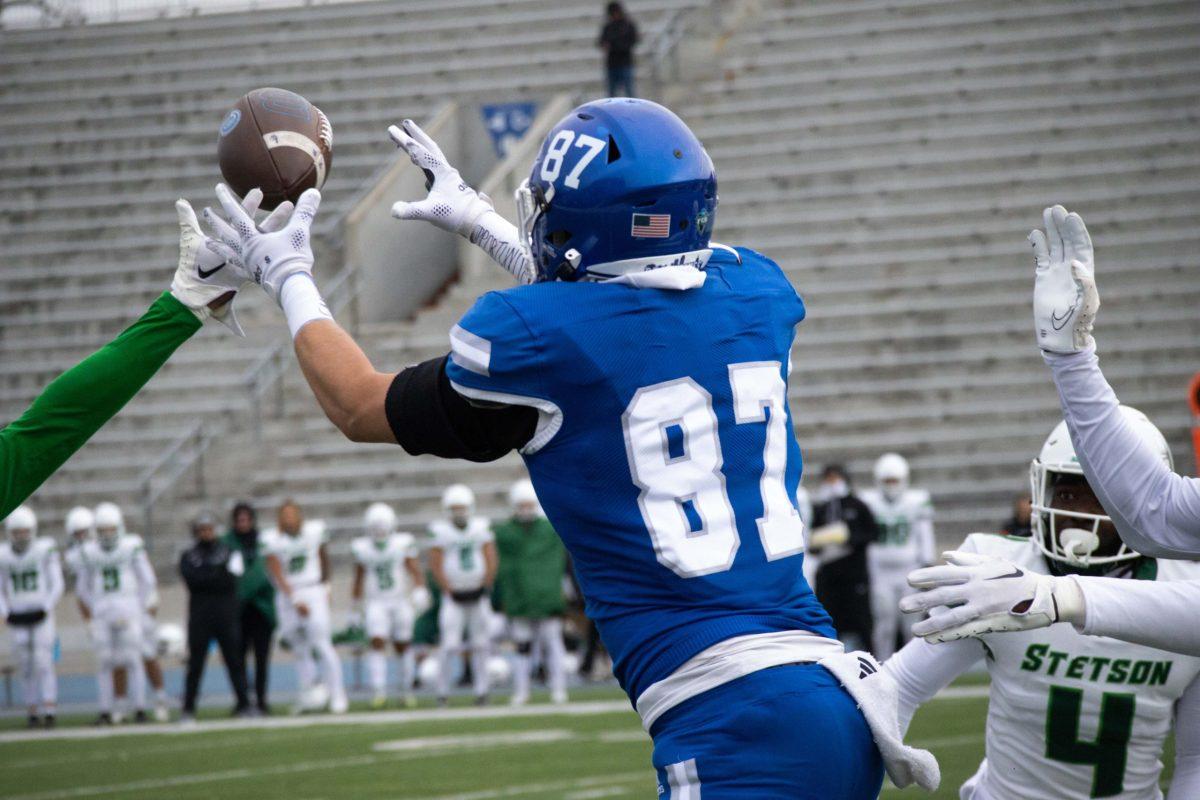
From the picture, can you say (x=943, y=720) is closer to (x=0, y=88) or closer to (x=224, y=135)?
(x=224, y=135)

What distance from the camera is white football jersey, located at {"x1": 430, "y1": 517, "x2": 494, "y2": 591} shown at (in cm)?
1420

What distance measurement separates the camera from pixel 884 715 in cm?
286

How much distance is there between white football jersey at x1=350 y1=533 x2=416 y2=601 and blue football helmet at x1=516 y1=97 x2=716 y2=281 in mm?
11934

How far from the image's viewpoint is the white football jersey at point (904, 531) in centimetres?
1467

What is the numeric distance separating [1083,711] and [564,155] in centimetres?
182

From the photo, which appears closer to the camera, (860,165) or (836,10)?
(860,165)

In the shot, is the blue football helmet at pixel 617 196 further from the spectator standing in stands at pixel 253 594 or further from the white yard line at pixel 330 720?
the spectator standing in stands at pixel 253 594

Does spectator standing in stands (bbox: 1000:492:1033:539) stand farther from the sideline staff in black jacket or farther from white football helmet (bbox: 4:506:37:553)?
white football helmet (bbox: 4:506:37:553)

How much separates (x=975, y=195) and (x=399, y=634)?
8.27m

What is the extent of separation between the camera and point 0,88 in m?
23.7

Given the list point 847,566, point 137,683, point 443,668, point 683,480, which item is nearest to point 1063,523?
point 683,480

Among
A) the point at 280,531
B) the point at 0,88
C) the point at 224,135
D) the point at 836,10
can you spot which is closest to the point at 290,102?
the point at 224,135

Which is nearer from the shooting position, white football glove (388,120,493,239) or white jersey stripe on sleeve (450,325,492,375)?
white jersey stripe on sleeve (450,325,492,375)

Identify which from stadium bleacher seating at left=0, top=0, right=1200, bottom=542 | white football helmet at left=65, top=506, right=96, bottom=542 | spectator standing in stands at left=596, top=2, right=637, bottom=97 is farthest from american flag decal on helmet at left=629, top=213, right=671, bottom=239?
spectator standing in stands at left=596, top=2, right=637, bottom=97
